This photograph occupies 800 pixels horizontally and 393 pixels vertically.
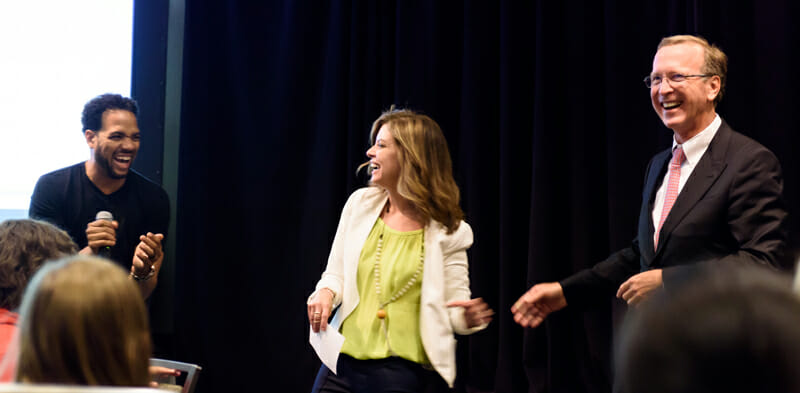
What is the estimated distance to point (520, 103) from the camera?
11.9 ft

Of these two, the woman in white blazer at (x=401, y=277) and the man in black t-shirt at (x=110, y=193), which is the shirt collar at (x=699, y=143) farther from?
the man in black t-shirt at (x=110, y=193)

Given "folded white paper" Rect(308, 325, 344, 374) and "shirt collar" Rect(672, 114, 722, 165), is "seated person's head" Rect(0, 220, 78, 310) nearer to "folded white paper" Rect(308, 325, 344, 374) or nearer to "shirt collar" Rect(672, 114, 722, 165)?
"folded white paper" Rect(308, 325, 344, 374)

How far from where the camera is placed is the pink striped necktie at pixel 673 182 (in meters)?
2.40

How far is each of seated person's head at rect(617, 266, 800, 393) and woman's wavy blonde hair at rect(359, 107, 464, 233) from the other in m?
1.96

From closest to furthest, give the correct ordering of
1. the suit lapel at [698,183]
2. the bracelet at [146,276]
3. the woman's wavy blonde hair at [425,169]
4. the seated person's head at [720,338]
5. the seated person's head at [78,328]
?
the seated person's head at [720,338], the seated person's head at [78,328], the suit lapel at [698,183], the woman's wavy blonde hair at [425,169], the bracelet at [146,276]

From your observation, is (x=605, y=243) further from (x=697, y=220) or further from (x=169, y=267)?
(x=169, y=267)

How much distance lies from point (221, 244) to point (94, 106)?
107cm

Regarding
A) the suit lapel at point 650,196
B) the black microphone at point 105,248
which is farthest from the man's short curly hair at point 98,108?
the suit lapel at point 650,196

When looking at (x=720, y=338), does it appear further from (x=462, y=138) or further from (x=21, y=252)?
(x=462, y=138)

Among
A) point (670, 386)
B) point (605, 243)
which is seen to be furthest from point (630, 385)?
point (605, 243)

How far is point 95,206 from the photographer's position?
333 centimetres

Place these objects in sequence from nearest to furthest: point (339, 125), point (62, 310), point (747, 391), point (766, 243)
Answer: point (747, 391) < point (62, 310) < point (766, 243) < point (339, 125)

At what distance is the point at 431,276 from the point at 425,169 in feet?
1.30

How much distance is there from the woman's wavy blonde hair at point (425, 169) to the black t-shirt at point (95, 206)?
139 cm
